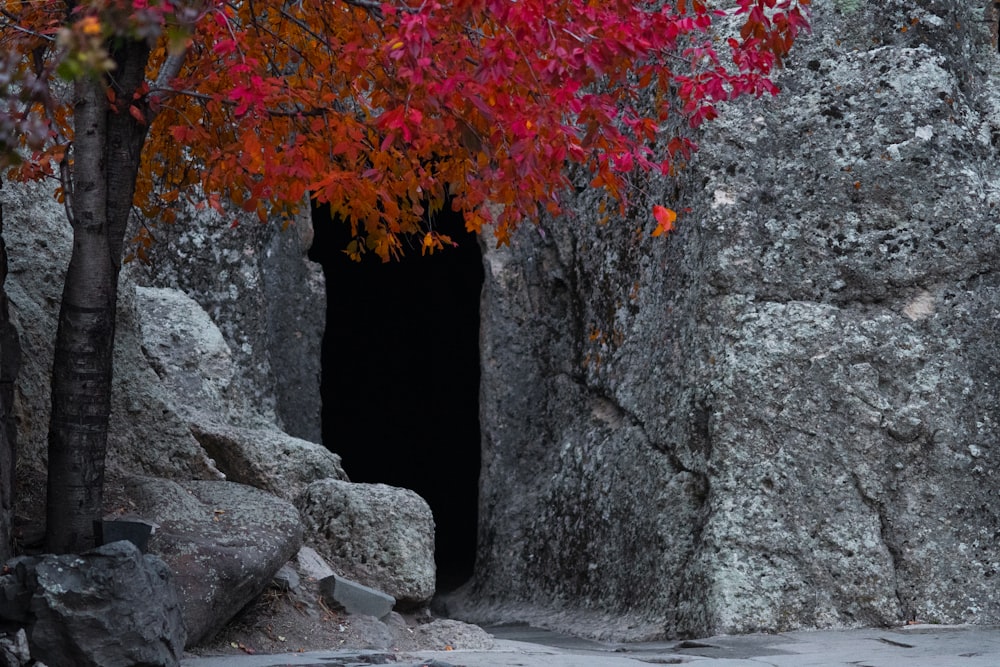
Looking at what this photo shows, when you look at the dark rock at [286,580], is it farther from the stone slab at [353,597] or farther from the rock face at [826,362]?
the rock face at [826,362]

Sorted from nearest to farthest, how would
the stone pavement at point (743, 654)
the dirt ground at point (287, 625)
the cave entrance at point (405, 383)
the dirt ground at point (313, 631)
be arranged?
1. the stone pavement at point (743, 654)
2. the dirt ground at point (287, 625)
3. the dirt ground at point (313, 631)
4. the cave entrance at point (405, 383)

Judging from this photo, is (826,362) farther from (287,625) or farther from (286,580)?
(287,625)

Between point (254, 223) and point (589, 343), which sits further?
point (254, 223)

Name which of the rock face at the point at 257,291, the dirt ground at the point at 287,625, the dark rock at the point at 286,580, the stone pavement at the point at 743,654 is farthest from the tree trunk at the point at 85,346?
the rock face at the point at 257,291

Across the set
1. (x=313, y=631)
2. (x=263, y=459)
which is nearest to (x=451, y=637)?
(x=313, y=631)

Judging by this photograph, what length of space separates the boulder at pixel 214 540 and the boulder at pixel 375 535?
0.88 m

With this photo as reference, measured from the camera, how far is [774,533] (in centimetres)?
757

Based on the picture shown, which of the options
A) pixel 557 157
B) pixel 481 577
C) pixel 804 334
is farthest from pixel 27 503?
pixel 481 577

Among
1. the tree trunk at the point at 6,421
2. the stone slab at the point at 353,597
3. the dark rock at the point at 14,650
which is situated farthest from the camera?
the stone slab at the point at 353,597

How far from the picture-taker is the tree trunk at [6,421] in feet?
17.1

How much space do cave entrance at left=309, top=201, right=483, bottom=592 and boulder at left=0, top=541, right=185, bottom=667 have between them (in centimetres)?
1292

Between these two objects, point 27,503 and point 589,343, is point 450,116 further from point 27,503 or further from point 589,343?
point 589,343

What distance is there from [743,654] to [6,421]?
3890mm

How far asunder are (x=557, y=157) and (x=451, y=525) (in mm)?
12731
